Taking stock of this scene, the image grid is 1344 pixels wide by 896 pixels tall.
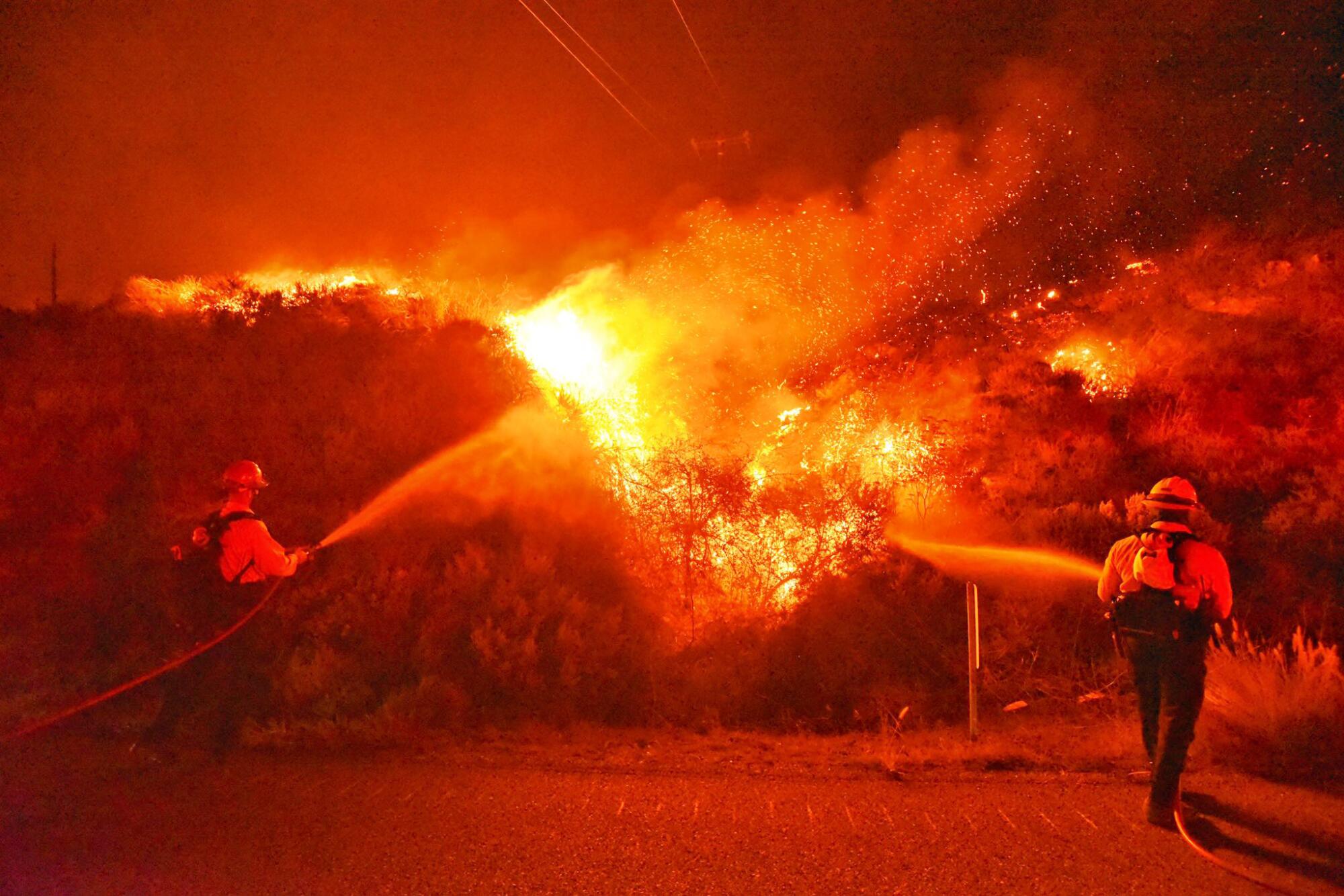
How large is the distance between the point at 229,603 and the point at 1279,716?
6.53 metres

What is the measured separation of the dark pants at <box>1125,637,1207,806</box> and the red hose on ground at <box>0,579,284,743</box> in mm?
5513

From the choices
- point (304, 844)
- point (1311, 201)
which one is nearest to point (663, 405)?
point (304, 844)

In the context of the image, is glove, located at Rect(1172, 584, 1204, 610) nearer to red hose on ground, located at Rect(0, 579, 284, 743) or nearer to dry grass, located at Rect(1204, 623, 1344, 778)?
dry grass, located at Rect(1204, 623, 1344, 778)

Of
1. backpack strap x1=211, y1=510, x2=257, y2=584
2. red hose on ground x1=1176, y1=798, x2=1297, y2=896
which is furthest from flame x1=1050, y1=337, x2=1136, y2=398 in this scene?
backpack strap x1=211, y1=510, x2=257, y2=584

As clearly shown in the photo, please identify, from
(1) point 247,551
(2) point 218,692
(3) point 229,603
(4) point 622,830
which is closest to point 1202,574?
(4) point 622,830

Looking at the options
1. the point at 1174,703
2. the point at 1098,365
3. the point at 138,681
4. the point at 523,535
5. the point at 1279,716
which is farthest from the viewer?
the point at 1098,365

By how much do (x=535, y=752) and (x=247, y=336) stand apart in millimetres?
9931

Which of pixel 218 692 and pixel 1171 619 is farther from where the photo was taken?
pixel 218 692

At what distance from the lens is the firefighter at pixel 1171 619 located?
4.75 meters

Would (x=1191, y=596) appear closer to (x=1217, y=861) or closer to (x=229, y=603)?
(x=1217, y=861)

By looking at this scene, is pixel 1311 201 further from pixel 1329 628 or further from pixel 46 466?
pixel 46 466

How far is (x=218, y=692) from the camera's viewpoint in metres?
7.04

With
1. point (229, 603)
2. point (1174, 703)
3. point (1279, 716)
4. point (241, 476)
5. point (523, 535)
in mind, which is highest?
point (241, 476)

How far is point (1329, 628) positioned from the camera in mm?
8531
